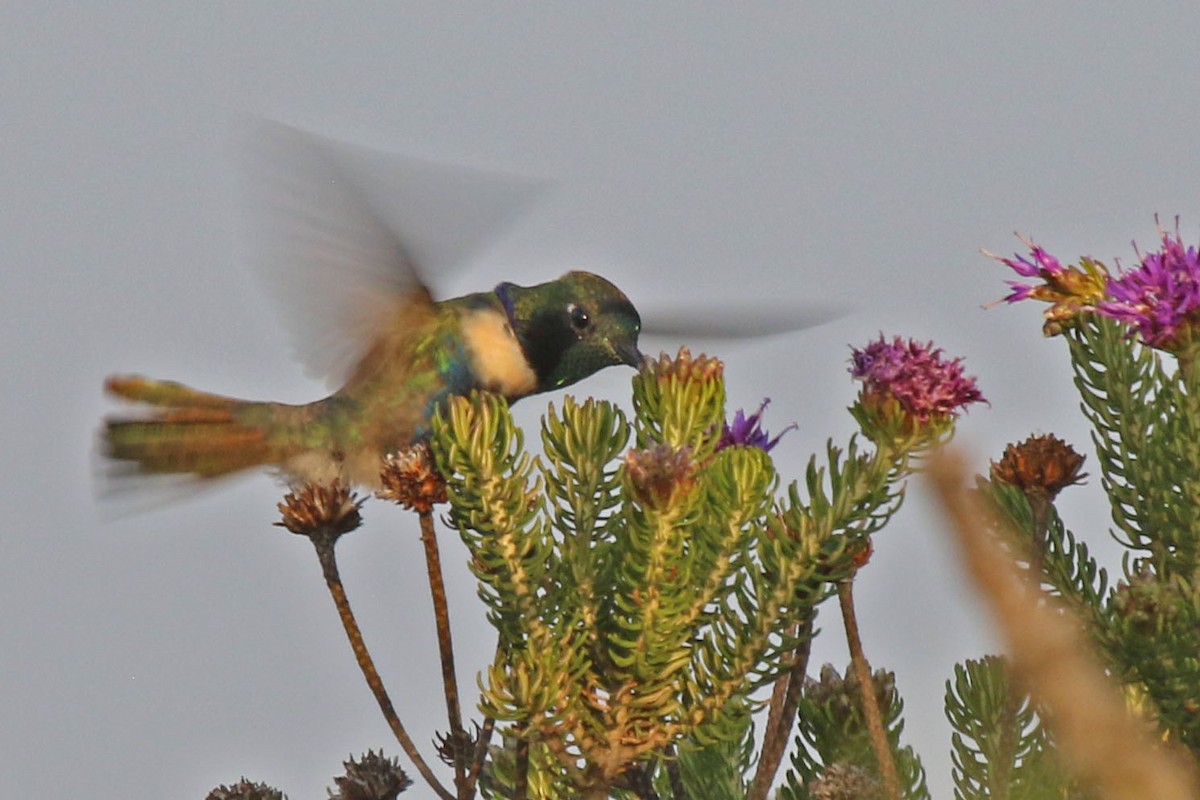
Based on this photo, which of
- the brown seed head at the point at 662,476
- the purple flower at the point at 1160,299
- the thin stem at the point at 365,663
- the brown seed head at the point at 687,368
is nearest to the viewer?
the brown seed head at the point at 662,476

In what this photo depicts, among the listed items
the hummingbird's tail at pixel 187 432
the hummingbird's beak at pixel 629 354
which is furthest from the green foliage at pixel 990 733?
the hummingbird's tail at pixel 187 432

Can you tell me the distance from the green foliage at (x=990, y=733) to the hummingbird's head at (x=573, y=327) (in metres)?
1.26

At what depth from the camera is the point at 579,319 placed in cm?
381

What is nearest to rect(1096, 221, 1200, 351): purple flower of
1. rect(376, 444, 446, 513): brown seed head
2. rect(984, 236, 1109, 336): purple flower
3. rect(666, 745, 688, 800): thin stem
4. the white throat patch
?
rect(984, 236, 1109, 336): purple flower

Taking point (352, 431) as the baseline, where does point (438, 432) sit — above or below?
below

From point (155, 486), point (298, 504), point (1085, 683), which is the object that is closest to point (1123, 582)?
point (298, 504)

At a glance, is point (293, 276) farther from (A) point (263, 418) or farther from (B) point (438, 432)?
(B) point (438, 432)

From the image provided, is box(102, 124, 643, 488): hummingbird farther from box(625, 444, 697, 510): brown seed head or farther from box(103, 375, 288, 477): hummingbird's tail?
box(625, 444, 697, 510): brown seed head

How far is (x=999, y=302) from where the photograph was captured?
8.99 ft

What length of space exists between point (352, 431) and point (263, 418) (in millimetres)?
253

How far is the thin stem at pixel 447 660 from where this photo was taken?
2.40 m

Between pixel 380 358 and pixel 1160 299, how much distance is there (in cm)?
221

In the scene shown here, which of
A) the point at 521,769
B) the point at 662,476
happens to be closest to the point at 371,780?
the point at 521,769

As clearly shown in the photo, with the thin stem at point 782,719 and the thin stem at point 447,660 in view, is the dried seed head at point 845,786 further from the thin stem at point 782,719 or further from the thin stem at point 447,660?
the thin stem at point 447,660
